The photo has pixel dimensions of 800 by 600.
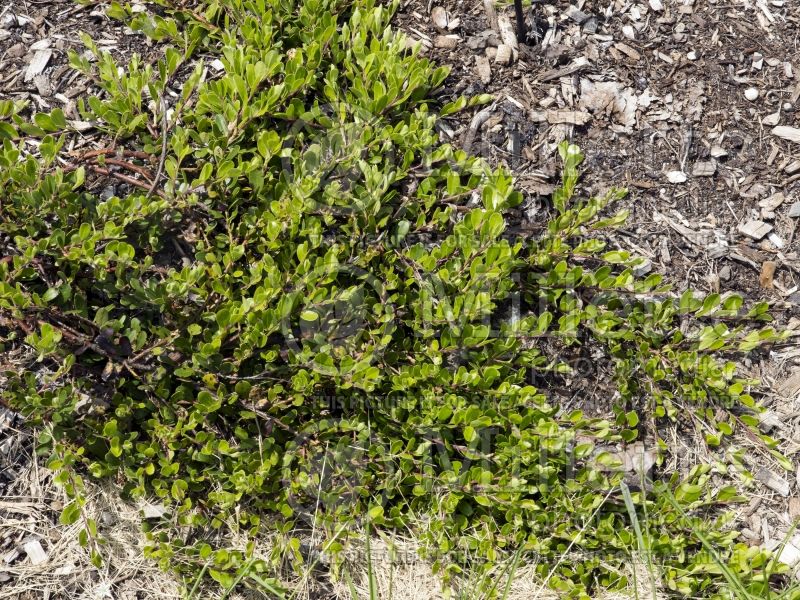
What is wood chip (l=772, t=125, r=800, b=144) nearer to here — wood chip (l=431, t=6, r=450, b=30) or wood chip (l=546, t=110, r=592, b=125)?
wood chip (l=546, t=110, r=592, b=125)

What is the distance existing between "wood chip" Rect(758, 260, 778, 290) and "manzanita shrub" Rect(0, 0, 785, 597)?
214mm

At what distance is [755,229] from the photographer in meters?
3.13

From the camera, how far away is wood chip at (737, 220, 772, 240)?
3.13 meters

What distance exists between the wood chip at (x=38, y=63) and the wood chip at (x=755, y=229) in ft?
9.66

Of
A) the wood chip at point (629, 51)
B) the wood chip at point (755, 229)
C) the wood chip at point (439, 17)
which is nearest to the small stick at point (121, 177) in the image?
the wood chip at point (439, 17)

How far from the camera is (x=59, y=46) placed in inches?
125

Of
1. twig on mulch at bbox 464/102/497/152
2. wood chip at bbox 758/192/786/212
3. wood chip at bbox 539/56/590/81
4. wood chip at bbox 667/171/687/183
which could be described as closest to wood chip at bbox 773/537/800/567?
wood chip at bbox 758/192/786/212

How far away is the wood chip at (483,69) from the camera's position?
3.24 metres

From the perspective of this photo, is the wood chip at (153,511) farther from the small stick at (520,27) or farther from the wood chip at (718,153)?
the wood chip at (718,153)

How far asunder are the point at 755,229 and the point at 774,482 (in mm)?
1017

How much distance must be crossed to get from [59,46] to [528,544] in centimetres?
273

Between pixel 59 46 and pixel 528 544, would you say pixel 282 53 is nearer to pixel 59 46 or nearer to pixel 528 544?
pixel 59 46

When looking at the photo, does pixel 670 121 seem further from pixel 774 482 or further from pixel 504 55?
pixel 774 482

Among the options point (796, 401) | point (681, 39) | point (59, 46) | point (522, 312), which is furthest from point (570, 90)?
point (59, 46)
